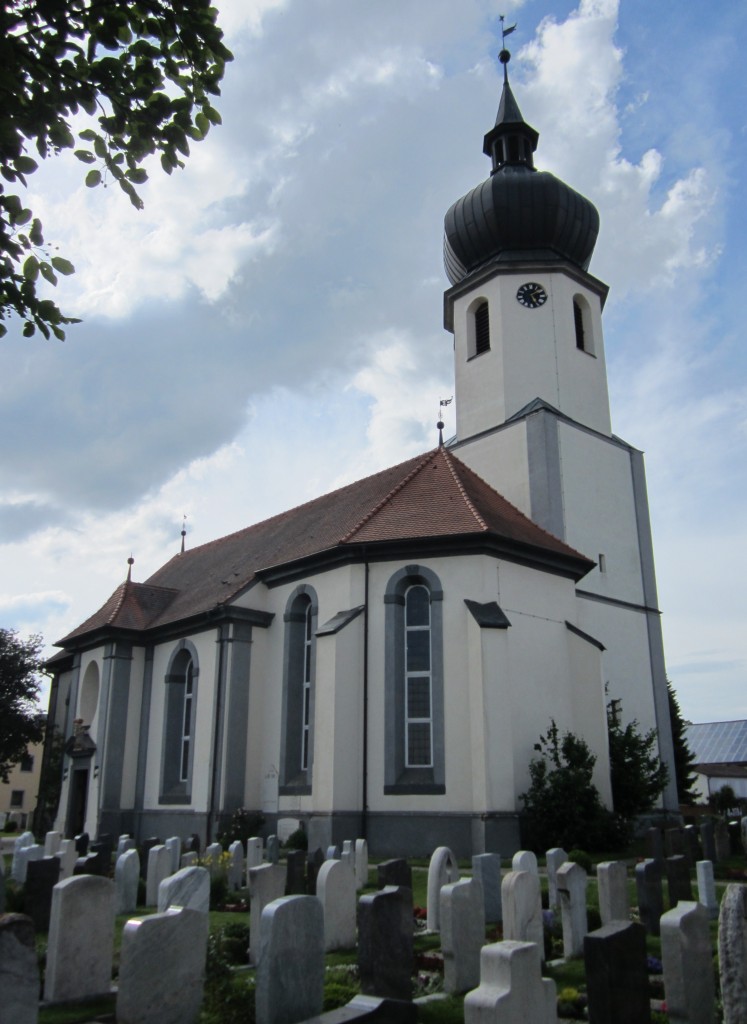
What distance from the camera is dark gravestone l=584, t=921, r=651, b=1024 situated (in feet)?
16.1

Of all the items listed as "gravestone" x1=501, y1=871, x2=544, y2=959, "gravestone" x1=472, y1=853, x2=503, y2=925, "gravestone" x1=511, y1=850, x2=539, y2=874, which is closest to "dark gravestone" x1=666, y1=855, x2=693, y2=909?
"gravestone" x1=511, y1=850, x2=539, y2=874

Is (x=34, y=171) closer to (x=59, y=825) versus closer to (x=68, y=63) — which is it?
(x=68, y=63)

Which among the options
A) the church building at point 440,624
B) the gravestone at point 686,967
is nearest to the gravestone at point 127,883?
the church building at point 440,624

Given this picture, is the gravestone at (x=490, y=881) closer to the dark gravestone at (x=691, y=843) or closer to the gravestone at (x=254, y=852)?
the gravestone at (x=254, y=852)

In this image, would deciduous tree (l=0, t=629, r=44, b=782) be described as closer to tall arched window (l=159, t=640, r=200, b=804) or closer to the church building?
the church building

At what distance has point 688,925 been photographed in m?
5.63

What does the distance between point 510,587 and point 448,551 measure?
1.57 metres

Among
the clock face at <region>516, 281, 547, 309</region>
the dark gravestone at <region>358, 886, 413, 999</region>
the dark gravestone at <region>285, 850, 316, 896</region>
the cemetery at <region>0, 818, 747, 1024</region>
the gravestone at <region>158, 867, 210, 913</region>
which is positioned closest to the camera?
the cemetery at <region>0, 818, 747, 1024</region>

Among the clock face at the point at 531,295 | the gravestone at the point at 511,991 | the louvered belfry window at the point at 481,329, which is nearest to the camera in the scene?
the gravestone at the point at 511,991

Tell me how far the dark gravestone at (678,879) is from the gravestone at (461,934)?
2946 mm

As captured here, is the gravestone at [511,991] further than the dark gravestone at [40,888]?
No

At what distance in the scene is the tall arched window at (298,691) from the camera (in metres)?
19.7

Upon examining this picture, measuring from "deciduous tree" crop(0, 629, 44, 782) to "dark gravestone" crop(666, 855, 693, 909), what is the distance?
27.1 metres

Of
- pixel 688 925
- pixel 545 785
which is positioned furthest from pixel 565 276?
pixel 688 925
